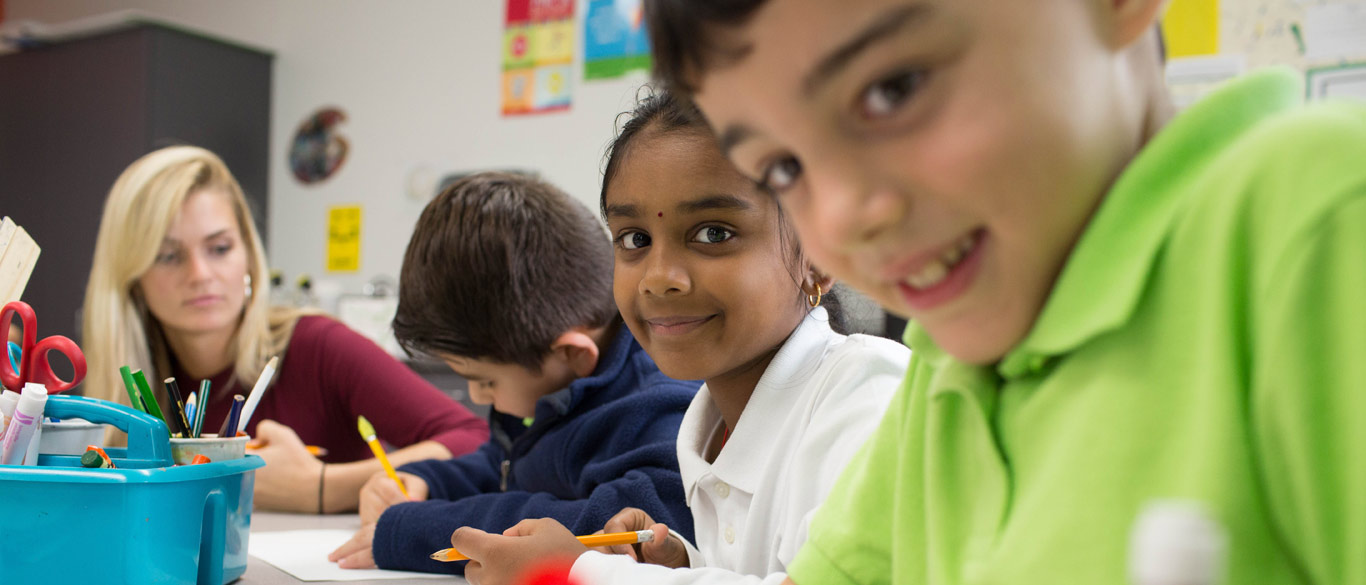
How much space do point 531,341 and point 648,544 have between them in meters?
0.33

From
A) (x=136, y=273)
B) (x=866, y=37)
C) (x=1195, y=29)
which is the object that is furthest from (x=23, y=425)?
(x=1195, y=29)

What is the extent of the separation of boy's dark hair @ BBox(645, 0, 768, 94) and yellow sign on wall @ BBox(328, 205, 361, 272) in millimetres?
3009

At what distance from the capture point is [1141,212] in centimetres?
32

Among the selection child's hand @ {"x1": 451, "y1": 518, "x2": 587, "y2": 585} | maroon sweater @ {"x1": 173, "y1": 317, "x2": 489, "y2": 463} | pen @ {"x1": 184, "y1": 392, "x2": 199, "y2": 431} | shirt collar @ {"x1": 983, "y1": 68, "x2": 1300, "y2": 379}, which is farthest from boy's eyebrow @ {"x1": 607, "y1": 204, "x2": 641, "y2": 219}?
maroon sweater @ {"x1": 173, "y1": 317, "x2": 489, "y2": 463}

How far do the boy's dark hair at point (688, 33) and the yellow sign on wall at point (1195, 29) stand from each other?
1.69 metres

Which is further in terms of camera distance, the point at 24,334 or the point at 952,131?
the point at 24,334

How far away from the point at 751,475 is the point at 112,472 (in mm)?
423

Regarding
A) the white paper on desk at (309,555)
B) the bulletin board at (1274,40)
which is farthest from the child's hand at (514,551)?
the bulletin board at (1274,40)

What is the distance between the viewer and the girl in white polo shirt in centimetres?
67

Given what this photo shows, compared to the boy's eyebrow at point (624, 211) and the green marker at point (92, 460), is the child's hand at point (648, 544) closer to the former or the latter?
the boy's eyebrow at point (624, 211)

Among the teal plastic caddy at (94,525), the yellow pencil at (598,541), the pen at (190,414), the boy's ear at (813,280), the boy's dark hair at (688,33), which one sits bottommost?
the yellow pencil at (598,541)

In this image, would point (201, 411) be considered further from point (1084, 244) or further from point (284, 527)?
point (1084, 244)

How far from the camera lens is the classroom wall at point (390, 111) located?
2.88m

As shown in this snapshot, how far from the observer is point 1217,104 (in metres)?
0.33
